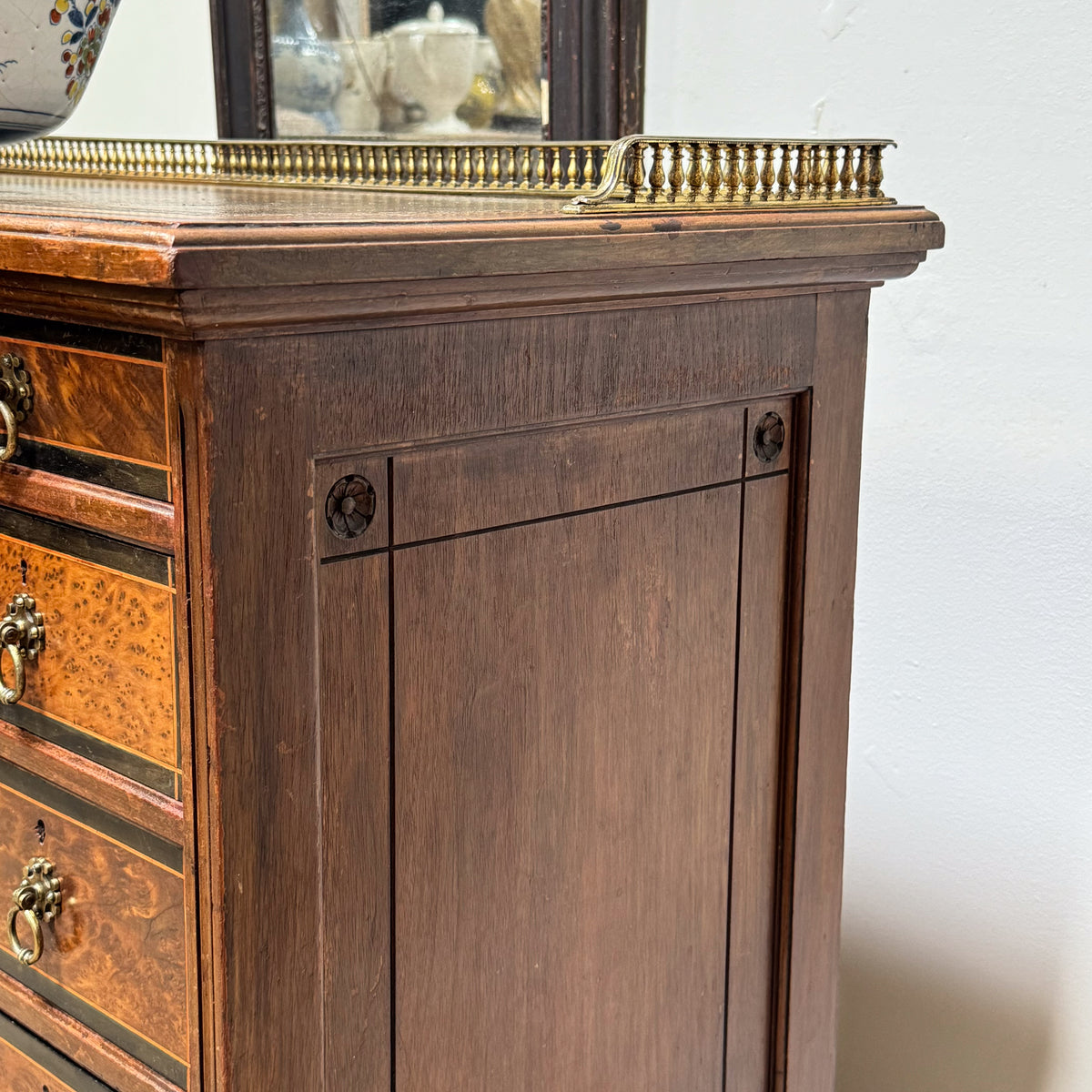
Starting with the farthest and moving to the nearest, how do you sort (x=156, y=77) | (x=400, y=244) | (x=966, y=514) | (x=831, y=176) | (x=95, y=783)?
(x=156, y=77) → (x=966, y=514) → (x=831, y=176) → (x=95, y=783) → (x=400, y=244)

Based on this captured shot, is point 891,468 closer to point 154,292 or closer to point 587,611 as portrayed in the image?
point 587,611

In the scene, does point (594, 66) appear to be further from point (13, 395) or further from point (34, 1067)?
point (34, 1067)

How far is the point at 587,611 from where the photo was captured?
0.67 metres

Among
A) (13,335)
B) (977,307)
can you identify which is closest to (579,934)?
(13,335)

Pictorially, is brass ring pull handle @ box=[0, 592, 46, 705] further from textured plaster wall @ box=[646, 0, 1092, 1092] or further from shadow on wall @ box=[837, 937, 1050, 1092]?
shadow on wall @ box=[837, 937, 1050, 1092]

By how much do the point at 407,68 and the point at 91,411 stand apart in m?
0.68

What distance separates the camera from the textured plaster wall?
36.5 inches

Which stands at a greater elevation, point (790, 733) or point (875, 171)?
point (875, 171)

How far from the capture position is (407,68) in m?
1.15

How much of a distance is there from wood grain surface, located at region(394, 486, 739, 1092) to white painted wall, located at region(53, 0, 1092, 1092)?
1.08ft

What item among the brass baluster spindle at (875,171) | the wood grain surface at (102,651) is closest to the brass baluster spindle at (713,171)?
the brass baluster spindle at (875,171)

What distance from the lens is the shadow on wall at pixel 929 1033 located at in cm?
104

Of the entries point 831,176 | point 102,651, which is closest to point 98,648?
point 102,651

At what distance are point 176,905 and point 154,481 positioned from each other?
0.58 ft
